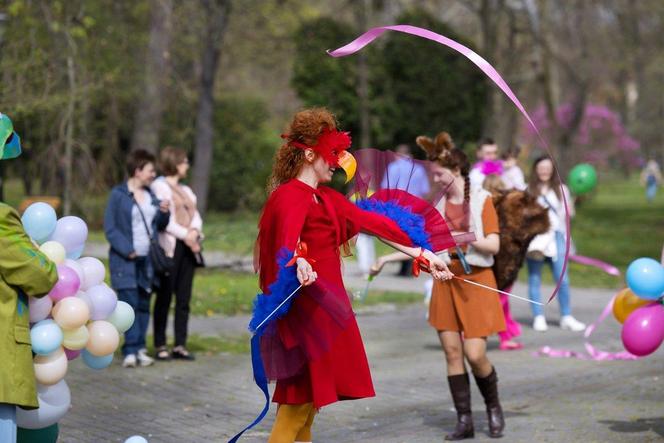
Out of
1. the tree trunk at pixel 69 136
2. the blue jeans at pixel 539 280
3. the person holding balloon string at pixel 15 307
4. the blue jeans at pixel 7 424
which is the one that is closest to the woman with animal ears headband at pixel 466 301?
the person holding balloon string at pixel 15 307

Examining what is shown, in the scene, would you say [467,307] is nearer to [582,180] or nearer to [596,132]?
[582,180]

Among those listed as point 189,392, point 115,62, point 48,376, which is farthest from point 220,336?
point 115,62

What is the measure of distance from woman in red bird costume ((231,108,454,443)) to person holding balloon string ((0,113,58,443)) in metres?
1.04

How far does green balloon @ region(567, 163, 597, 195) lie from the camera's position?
47.3ft

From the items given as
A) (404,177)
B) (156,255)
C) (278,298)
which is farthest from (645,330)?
(156,255)

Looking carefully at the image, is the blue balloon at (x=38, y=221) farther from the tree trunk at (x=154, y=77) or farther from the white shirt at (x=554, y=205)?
the tree trunk at (x=154, y=77)

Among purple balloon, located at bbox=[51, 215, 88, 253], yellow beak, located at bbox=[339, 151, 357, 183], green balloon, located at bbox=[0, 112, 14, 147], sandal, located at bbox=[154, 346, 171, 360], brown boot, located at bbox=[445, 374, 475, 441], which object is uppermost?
green balloon, located at bbox=[0, 112, 14, 147]

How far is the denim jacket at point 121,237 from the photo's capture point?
9.84 metres

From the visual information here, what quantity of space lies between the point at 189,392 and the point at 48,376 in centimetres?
355

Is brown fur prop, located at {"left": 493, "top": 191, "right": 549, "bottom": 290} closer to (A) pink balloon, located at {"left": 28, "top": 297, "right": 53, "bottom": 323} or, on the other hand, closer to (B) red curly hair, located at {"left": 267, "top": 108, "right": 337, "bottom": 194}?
(B) red curly hair, located at {"left": 267, "top": 108, "right": 337, "bottom": 194}

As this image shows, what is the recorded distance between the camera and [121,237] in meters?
9.84

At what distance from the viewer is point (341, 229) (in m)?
5.68

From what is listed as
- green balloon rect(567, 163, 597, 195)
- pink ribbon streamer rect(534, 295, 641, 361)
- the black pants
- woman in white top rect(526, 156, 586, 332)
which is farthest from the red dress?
green balloon rect(567, 163, 597, 195)

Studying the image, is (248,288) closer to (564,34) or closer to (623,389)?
(623,389)
